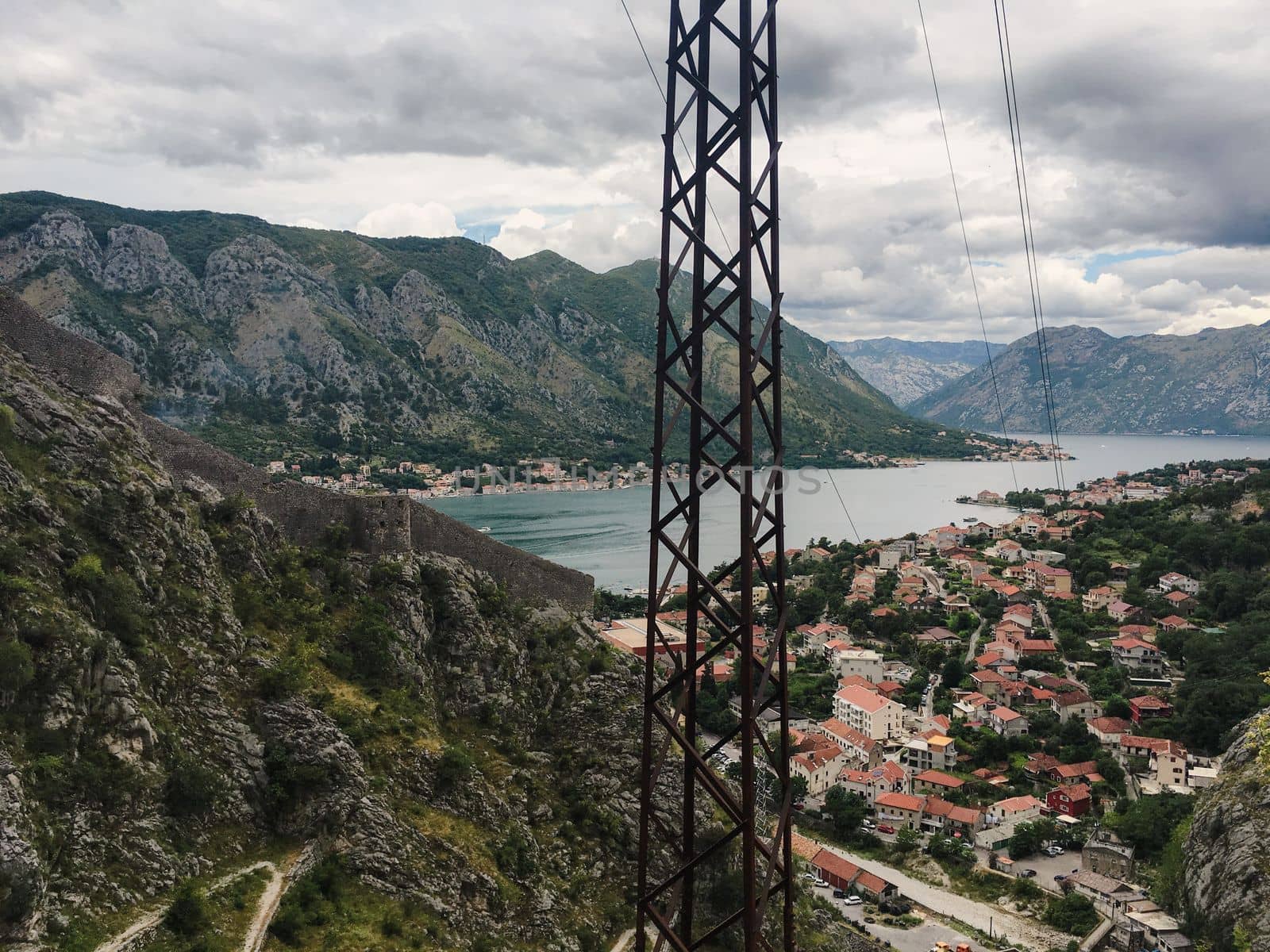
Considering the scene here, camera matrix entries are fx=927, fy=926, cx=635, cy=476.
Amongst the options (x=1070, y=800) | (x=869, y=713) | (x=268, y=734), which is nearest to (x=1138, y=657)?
(x=869, y=713)

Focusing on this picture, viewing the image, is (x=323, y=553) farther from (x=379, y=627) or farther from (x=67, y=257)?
(x=67, y=257)

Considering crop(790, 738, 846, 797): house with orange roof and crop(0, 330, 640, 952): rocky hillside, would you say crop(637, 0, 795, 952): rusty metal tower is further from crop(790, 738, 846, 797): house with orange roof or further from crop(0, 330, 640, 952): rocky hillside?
crop(790, 738, 846, 797): house with orange roof

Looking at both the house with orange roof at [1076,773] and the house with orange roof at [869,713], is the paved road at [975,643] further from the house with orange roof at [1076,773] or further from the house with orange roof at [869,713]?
the house with orange roof at [1076,773]

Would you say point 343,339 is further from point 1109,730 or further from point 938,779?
point 1109,730

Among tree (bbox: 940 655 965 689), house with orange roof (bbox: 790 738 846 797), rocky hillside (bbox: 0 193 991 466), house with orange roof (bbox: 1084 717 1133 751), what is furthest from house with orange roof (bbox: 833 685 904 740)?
rocky hillside (bbox: 0 193 991 466)

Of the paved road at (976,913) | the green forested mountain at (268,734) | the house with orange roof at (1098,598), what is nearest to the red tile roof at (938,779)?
the paved road at (976,913)
